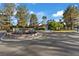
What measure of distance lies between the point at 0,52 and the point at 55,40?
26.1 inches

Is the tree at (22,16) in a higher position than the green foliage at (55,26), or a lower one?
higher

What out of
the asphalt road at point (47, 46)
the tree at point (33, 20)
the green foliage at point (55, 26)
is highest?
the tree at point (33, 20)

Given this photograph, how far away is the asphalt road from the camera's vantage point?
262 centimetres

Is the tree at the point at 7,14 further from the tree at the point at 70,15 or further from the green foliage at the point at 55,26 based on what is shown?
the tree at the point at 70,15

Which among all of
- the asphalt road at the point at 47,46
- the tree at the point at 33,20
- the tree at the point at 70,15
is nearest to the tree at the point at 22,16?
the tree at the point at 33,20

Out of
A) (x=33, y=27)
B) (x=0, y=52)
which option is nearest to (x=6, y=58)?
(x=0, y=52)

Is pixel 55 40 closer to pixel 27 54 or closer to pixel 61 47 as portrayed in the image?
pixel 61 47

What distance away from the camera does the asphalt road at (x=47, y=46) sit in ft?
8.59

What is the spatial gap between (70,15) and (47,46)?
46 cm

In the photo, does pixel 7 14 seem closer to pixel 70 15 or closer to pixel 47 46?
pixel 47 46

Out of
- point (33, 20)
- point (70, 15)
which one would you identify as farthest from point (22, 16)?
point (70, 15)

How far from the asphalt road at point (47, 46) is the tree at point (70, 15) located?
0.43ft

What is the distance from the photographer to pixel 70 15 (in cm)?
270

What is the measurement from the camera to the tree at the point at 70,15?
2637 mm
